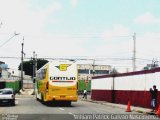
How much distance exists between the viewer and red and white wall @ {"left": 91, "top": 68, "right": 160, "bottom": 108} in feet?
121

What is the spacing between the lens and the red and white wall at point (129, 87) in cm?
3701

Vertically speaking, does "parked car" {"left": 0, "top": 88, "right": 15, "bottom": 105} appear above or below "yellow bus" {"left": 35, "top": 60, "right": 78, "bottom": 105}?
below

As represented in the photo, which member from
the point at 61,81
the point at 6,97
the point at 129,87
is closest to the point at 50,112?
the point at 61,81

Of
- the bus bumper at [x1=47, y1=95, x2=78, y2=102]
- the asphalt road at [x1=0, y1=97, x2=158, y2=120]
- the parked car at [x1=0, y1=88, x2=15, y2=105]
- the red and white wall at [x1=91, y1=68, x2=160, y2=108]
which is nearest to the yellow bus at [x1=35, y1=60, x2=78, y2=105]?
the bus bumper at [x1=47, y1=95, x2=78, y2=102]

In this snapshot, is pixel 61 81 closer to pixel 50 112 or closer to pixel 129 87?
pixel 50 112

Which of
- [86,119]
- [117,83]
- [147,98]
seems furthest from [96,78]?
[86,119]

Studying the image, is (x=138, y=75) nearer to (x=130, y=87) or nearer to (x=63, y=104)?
(x=130, y=87)

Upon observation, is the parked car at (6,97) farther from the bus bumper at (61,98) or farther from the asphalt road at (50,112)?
the bus bumper at (61,98)

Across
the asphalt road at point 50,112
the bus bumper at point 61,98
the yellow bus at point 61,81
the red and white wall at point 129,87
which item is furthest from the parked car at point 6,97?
the red and white wall at point 129,87

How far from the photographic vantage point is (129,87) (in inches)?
1688

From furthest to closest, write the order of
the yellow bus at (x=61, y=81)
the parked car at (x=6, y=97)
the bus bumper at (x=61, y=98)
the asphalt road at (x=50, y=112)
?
1. the parked car at (x=6, y=97)
2. the bus bumper at (x=61, y=98)
3. the yellow bus at (x=61, y=81)
4. the asphalt road at (x=50, y=112)

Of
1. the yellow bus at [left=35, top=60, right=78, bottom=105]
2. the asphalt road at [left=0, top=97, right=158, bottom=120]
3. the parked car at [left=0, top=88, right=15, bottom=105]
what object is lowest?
the asphalt road at [left=0, top=97, right=158, bottom=120]

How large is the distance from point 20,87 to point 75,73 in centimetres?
6504

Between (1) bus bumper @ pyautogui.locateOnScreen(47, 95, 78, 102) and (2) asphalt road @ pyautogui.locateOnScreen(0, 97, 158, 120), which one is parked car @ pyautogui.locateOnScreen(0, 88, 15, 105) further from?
(1) bus bumper @ pyautogui.locateOnScreen(47, 95, 78, 102)
